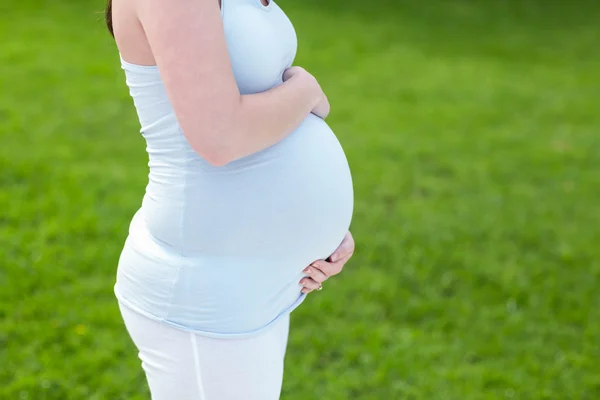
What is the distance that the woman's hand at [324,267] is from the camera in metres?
1.75

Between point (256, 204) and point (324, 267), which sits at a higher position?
point (256, 204)

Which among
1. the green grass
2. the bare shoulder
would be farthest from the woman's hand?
the green grass

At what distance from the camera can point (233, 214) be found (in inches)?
60.5

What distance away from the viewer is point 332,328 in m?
3.72

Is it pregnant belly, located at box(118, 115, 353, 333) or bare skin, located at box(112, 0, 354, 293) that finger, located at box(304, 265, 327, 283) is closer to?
pregnant belly, located at box(118, 115, 353, 333)

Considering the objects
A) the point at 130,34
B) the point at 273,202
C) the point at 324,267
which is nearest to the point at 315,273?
the point at 324,267

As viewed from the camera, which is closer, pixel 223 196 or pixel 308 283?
pixel 223 196

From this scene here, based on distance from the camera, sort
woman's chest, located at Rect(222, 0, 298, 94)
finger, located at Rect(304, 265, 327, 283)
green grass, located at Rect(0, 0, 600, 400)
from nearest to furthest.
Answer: woman's chest, located at Rect(222, 0, 298, 94) < finger, located at Rect(304, 265, 327, 283) < green grass, located at Rect(0, 0, 600, 400)

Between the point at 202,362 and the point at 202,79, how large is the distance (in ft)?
2.09

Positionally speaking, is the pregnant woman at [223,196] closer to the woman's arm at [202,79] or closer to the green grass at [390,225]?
the woman's arm at [202,79]

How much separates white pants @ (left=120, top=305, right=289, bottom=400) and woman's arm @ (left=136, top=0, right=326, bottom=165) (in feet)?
1.42

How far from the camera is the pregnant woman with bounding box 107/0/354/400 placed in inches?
53.4

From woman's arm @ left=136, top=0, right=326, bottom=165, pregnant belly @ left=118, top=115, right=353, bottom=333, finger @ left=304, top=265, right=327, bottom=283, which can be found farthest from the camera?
finger @ left=304, top=265, right=327, bottom=283

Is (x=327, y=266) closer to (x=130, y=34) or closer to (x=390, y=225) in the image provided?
(x=130, y=34)
